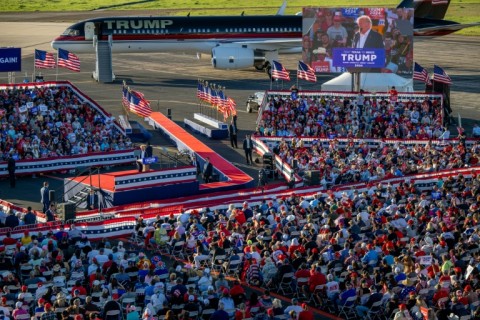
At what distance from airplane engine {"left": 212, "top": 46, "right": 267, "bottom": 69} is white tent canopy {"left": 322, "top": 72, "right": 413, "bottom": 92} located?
15.0 m

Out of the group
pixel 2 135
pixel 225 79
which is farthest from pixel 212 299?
pixel 225 79

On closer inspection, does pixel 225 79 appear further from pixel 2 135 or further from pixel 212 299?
pixel 212 299

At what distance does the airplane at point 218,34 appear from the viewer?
74.2 meters

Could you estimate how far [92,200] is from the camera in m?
42.0

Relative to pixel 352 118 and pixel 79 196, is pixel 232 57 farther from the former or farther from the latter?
pixel 79 196

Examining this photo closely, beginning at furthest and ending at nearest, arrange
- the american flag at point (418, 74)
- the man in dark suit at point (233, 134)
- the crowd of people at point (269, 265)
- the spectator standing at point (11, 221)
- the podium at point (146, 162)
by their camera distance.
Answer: the american flag at point (418, 74) → the man in dark suit at point (233, 134) → the podium at point (146, 162) → the spectator standing at point (11, 221) → the crowd of people at point (269, 265)

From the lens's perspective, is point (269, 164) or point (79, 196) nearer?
point (79, 196)

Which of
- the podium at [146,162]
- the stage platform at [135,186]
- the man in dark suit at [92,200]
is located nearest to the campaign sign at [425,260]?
the podium at [146,162]

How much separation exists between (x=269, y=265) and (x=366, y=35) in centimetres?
3136

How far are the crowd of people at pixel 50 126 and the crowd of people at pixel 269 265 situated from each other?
626 inches

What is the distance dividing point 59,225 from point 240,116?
2814 centimetres

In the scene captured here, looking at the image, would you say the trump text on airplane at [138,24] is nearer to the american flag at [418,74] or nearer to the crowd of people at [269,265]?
the american flag at [418,74]

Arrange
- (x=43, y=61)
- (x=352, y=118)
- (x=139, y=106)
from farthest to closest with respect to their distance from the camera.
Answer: (x=43, y=61) < (x=139, y=106) < (x=352, y=118)

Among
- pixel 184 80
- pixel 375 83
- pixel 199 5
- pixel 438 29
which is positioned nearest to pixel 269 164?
pixel 375 83
